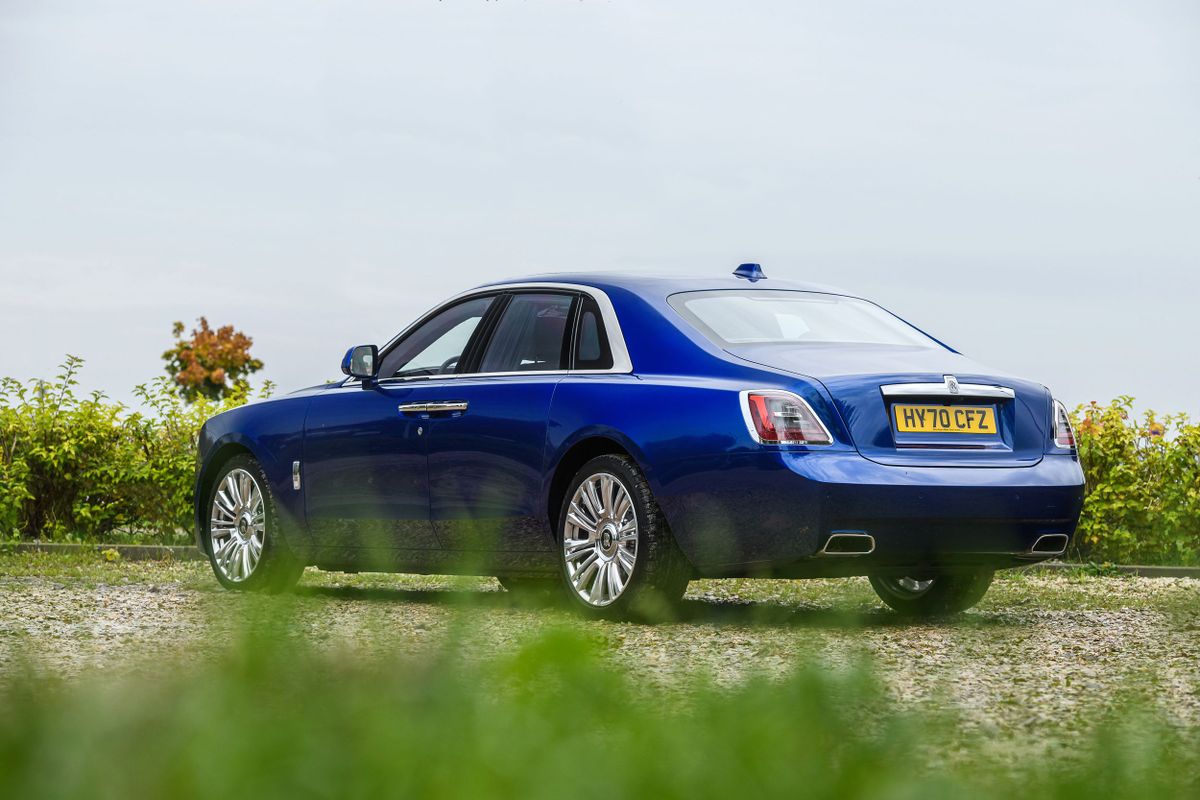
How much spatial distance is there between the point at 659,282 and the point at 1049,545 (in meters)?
2.27

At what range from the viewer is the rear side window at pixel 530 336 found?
26.2 ft

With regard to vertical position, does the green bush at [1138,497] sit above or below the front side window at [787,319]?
below

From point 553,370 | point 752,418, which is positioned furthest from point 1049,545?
point 553,370

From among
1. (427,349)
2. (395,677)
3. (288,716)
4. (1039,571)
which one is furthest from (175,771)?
(1039,571)

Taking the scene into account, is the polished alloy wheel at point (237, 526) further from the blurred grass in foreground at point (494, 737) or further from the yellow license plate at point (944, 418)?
the blurred grass in foreground at point (494, 737)

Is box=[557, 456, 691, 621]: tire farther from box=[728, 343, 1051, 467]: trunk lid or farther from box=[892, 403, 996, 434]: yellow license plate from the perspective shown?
box=[892, 403, 996, 434]: yellow license plate

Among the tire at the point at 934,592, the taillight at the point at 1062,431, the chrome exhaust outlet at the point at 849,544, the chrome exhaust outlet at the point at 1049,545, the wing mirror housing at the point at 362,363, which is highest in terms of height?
the wing mirror housing at the point at 362,363

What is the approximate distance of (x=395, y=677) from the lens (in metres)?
2.48

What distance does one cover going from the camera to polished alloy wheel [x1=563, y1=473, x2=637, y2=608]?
723 cm

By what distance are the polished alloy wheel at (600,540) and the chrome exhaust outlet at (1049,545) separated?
71.3 inches

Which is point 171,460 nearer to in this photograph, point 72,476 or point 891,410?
point 72,476

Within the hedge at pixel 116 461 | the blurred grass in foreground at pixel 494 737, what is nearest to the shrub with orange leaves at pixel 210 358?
the hedge at pixel 116 461

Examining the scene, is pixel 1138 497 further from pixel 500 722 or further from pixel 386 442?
pixel 500 722

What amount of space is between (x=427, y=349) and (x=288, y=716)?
667 centimetres
